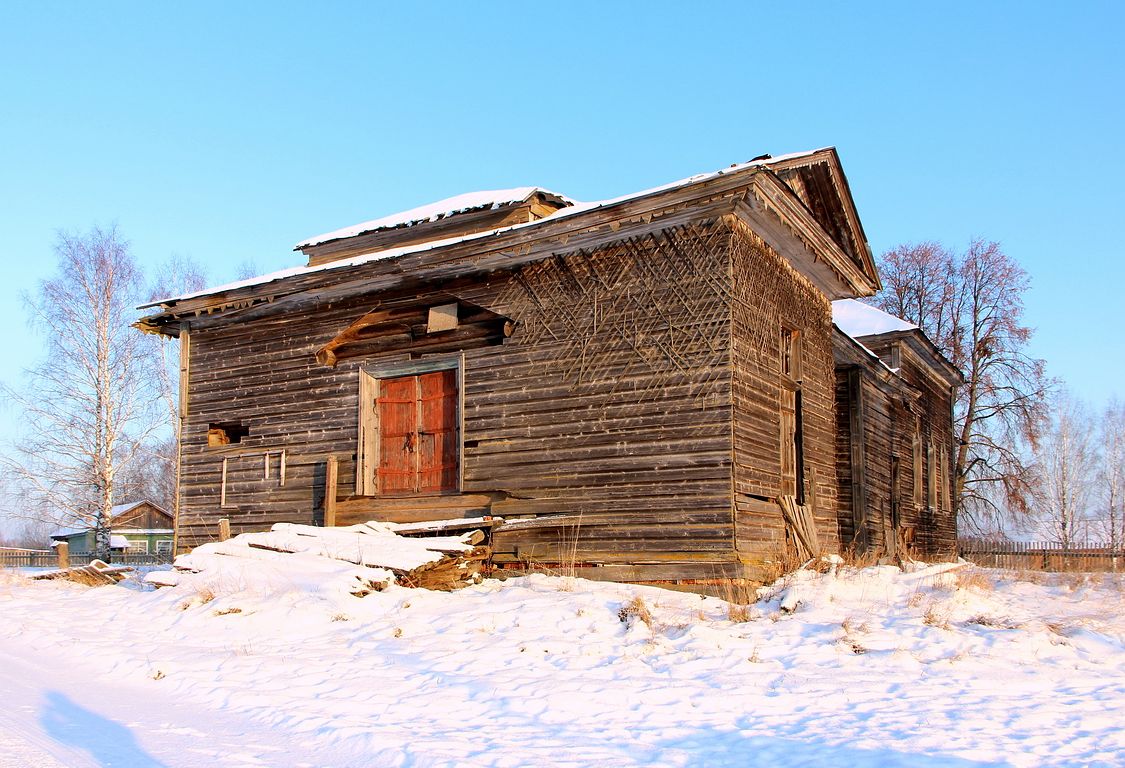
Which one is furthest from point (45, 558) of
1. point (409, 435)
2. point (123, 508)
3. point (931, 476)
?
point (931, 476)

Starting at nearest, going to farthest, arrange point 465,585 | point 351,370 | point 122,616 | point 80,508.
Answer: point 122,616 → point 465,585 → point 351,370 → point 80,508

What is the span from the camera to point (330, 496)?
45.4 feet

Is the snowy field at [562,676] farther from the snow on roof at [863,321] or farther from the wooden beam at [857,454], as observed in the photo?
the snow on roof at [863,321]

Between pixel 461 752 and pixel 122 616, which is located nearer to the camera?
pixel 461 752

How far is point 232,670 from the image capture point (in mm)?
7852

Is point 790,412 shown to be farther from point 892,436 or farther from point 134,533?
point 134,533

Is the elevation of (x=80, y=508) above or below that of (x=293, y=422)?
below

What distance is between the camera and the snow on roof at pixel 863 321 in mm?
20908

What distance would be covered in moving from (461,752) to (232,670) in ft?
11.5

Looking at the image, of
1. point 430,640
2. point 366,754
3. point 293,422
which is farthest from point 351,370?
point 366,754

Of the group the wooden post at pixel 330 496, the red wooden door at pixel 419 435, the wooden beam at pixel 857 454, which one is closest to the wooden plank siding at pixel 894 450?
the wooden beam at pixel 857 454

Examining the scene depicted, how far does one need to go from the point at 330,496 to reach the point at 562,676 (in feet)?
24.6

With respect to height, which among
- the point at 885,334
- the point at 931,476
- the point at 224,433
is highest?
the point at 885,334

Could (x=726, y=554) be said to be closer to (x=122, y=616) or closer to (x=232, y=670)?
(x=232, y=670)
